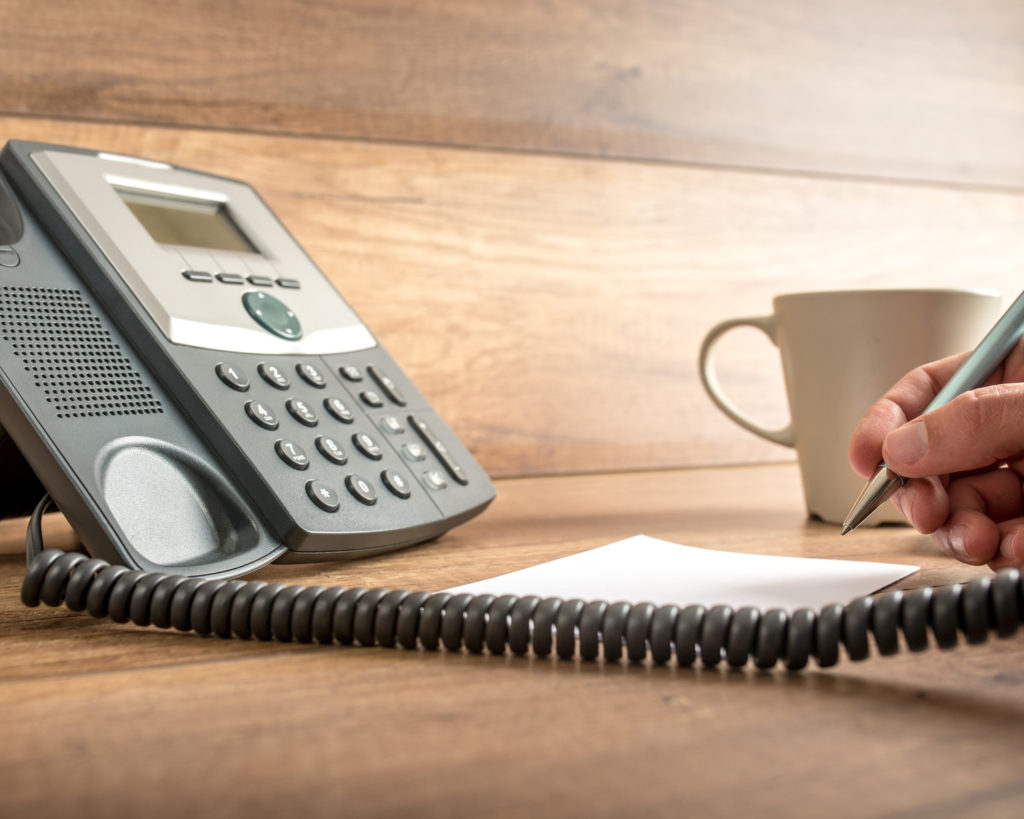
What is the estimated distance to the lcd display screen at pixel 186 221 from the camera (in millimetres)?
557

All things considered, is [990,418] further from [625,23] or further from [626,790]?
[625,23]

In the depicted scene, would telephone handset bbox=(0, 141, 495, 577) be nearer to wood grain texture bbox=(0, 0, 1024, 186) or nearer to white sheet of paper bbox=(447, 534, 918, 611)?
white sheet of paper bbox=(447, 534, 918, 611)

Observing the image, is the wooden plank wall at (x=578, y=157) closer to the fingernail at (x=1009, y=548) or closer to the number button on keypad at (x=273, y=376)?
the number button on keypad at (x=273, y=376)

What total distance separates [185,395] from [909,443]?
357mm

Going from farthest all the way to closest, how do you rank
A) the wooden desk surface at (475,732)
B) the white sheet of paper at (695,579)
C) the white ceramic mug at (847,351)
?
the white ceramic mug at (847,351), the white sheet of paper at (695,579), the wooden desk surface at (475,732)

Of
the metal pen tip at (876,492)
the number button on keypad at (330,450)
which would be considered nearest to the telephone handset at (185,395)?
the number button on keypad at (330,450)

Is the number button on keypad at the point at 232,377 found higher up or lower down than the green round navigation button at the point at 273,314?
lower down

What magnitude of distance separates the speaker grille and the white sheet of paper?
0.64 feet

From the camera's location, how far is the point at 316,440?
0.50m

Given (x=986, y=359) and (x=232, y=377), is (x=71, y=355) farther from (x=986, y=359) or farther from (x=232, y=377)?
(x=986, y=359)

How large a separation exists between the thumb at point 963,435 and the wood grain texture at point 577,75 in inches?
22.1

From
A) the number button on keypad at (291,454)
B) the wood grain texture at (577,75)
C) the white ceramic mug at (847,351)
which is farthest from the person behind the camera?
the wood grain texture at (577,75)

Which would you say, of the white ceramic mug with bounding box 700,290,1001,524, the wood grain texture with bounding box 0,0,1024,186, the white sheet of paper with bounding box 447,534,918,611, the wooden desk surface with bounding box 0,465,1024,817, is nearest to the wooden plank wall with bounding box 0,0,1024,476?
the wood grain texture with bounding box 0,0,1024,186

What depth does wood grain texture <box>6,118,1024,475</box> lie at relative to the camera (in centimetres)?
84
